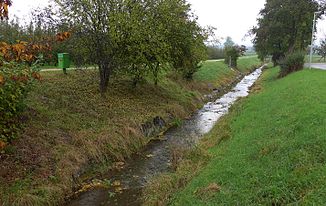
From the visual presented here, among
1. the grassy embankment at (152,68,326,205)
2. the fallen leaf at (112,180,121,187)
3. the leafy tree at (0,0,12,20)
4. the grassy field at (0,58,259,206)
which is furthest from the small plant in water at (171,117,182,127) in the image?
the leafy tree at (0,0,12,20)

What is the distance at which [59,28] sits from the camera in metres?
19.5

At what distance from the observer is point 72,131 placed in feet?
48.2

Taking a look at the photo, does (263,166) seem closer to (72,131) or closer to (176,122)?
(72,131)

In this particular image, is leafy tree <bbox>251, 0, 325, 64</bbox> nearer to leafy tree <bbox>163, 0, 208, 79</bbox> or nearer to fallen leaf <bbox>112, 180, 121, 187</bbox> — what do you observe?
leafy tree <bbox>163, 0, 208, 79</bbox>

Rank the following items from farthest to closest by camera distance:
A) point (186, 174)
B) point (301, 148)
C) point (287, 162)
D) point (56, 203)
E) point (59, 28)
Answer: point (59, 28)
point (186, 174)
point (56, 203)
point (301, 148)
point (287, 162)

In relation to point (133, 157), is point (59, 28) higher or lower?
higher

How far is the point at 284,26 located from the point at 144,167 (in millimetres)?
41986

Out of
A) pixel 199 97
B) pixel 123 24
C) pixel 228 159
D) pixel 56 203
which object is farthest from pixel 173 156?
pixel 199 97

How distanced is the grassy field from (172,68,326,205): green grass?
4320 mm

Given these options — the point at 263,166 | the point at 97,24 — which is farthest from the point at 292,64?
the point at 263,166

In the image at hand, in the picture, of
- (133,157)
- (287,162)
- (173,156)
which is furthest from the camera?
(133,157)

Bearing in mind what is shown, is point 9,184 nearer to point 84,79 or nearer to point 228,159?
point 228,159

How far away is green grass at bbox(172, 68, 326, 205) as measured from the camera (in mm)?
7797

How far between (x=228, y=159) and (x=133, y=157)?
5471mm
